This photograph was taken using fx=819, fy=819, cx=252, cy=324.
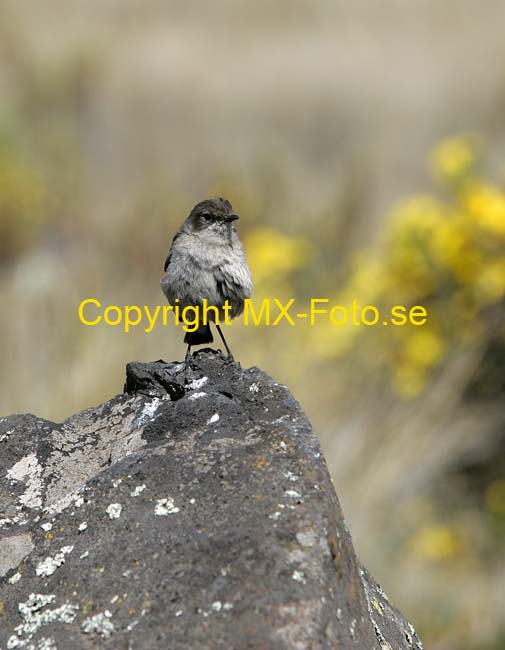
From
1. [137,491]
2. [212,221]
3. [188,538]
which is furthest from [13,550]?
[212,221]

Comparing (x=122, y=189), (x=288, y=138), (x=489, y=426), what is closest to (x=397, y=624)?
(x=489, y=426)

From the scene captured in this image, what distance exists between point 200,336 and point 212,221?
0.56 meters

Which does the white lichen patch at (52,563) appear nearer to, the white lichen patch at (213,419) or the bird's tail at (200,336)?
the white lichen patch at (213,419)

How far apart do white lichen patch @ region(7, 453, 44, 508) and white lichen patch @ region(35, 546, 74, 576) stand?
25 cm

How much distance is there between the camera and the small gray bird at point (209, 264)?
3652 mm

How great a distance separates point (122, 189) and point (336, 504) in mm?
13098

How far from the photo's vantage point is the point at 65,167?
12672mm

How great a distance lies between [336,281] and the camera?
8.82 m

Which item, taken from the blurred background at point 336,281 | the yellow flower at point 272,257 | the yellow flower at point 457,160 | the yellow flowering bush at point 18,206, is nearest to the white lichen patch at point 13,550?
the blurred background at point 336,281

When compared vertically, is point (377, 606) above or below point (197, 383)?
below

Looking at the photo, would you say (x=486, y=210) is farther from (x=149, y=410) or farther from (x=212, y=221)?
(x=149, y=410)

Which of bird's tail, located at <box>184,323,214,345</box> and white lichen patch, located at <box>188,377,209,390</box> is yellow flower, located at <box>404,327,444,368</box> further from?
white lichen patch, located at <box>188,377,209,390</box>

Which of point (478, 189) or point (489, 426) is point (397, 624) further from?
point (478, 189)

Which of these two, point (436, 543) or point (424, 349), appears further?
point (436, 543)
